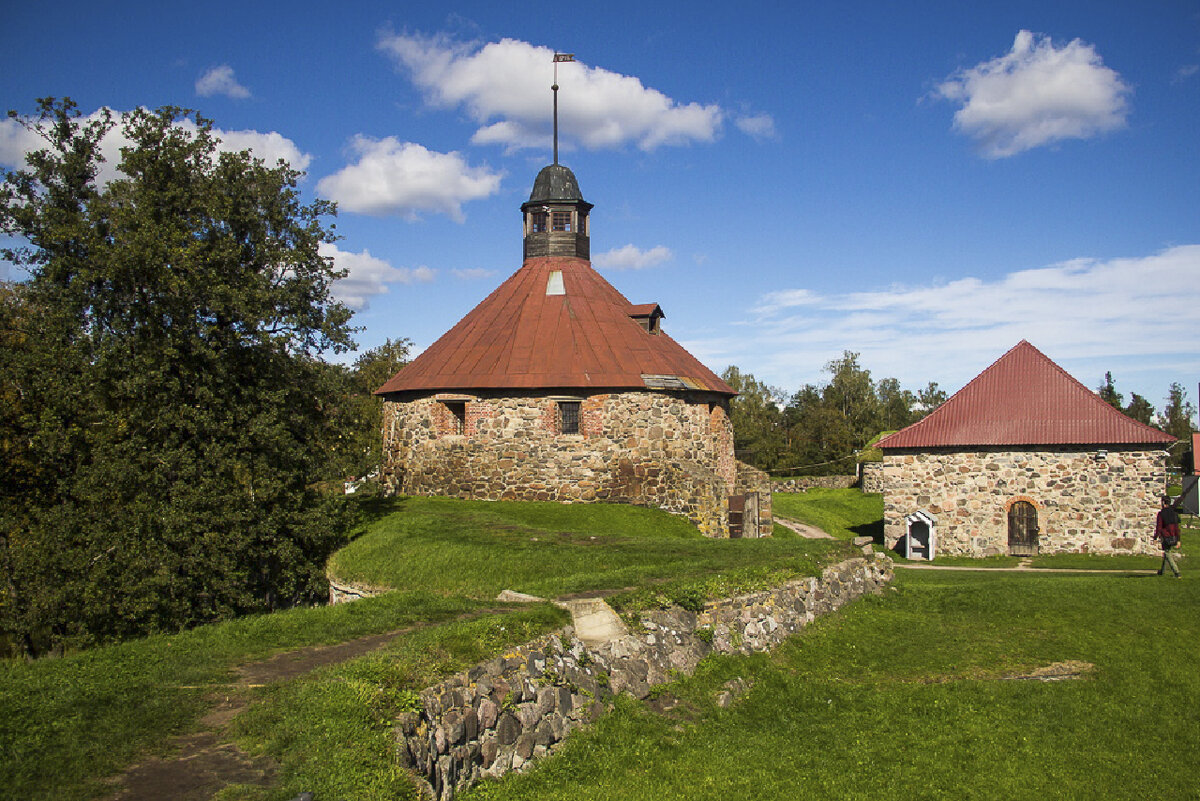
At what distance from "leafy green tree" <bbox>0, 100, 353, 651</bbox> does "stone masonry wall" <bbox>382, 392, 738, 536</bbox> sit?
21.8 feet

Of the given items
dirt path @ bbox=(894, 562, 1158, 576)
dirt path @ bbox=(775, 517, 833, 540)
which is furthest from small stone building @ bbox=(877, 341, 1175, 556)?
dirt path @ bbox=(775, 517, 833, 540)

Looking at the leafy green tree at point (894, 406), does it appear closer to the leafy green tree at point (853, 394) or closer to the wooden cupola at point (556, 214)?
the leafy green tree at point (853, 394)

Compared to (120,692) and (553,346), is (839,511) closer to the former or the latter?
(553,346)

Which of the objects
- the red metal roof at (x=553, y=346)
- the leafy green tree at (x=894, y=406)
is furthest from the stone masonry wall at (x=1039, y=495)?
the leafy green tree at (x=894, y=406)

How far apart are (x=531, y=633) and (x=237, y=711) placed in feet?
9.28

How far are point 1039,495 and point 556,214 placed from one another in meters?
17.0

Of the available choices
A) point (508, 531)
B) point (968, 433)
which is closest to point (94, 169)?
point (508, 531)

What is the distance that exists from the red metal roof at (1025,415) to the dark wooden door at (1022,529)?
6.29 ft

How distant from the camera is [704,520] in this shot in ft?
72.1

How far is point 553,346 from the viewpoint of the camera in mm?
24406

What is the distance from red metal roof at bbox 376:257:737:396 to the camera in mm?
23594

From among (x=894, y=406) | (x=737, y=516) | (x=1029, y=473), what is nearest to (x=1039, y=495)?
(x=1029, y=473)

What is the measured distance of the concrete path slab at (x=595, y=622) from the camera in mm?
9102

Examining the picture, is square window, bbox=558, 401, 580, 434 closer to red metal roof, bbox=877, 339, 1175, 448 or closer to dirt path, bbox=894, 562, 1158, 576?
red metal roof, bbox=877, 339, 1175, 448
